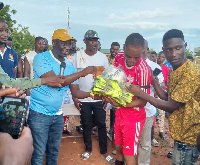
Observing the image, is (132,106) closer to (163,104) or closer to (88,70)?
(163,104)

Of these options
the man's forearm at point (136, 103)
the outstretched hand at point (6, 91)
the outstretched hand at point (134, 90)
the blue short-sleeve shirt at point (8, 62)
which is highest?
the blue short-sleeve shirt at point (8, 62)

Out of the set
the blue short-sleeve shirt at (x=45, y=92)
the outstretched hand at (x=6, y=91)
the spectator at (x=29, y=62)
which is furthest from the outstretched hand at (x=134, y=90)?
the spectator at (x=29, y=62)

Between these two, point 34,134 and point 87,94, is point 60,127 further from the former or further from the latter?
point 87,94

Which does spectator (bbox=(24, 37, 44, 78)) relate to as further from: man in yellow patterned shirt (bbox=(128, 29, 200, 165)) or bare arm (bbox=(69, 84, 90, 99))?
man in yellow patterned shirt (bbox=(128, 29, 200, 165))

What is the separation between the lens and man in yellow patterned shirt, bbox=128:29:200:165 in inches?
92.0

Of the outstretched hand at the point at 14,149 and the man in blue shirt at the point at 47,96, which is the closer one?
the outstretched hand at the point at 14,149

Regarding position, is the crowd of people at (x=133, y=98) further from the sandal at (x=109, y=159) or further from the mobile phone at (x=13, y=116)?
the sandal at (x=109, y=159)

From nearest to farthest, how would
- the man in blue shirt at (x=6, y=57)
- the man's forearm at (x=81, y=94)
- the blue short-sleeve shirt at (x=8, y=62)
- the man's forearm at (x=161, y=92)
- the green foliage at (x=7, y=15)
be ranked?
the man's forearm at (x=161, y=92), the man's forearm at (x=81, y=94), the man in blue shirt at (x=6, y=57), the blue short-sleeve shirt at (x=8, y=62), the green foliage at (x=7, y=15)

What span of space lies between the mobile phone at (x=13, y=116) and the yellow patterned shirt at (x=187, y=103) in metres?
1.68

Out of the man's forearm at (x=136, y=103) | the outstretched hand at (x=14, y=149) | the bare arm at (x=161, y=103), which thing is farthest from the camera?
the man's forearm at (x=136, y=103)

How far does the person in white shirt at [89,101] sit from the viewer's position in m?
4.52

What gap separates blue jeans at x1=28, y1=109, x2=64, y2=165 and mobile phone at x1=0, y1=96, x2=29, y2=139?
1.49 meters

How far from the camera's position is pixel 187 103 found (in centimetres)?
241

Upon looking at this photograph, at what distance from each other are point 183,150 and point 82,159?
2701 mm
